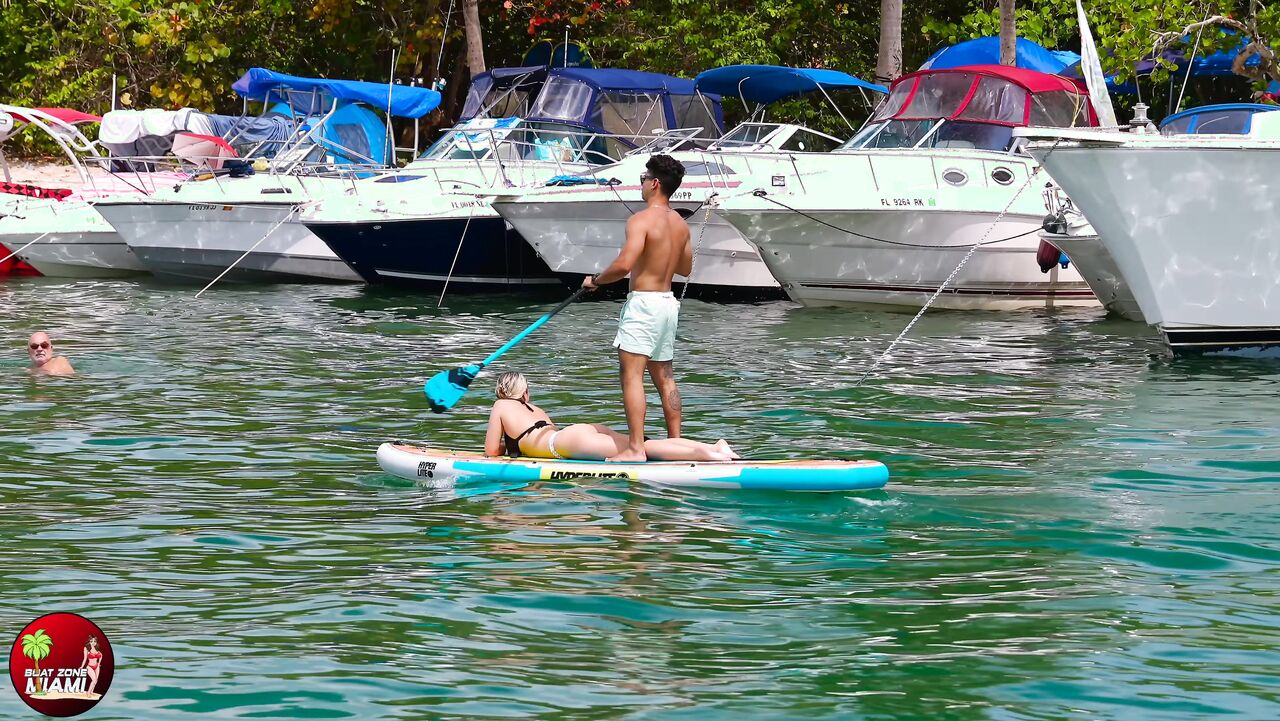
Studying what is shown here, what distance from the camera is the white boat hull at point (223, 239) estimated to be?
2083cm

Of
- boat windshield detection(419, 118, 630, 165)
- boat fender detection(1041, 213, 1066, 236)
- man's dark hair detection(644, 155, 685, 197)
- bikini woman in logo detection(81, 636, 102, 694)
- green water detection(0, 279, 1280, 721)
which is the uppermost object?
boat windshield detection(419, 118, 630, 165)

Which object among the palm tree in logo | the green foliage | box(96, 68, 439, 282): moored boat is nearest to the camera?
the palm tree in logo

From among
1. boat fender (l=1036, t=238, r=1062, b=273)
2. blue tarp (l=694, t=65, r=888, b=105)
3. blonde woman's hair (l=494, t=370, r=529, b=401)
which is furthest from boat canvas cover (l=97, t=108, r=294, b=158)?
blonde woman's hair (l=494, t=370, r=529, b=401)

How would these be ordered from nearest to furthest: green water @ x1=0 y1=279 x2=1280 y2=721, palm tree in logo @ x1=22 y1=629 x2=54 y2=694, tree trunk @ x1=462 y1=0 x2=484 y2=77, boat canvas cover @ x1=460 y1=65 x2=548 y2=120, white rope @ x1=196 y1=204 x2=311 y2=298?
palm tree in logo @ x1=22 y1=629 x2=54 y2=694 → green water @ x1=0 y1=279 x2=1280 y2=721 → white rope @ x1=196 y1=204 x2=311 y2=298 → boat canvas cover @ x1=460 y1=65 x2=548 y2=120 → tree trunk @ x1=462 y1=0 x2=484 y2=77

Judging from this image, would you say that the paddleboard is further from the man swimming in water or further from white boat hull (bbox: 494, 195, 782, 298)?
white boat hull (bbox: 494, 195, 782, 298)

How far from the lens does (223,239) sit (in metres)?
21.0

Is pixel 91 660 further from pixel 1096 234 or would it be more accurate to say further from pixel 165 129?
pixel 165 129

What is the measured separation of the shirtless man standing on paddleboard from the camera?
8.65 m

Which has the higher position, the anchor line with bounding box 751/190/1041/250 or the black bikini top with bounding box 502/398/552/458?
the anchor line with bounding box 751/190/1041/250

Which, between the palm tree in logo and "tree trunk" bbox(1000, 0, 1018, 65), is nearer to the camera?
the palm tree in logo

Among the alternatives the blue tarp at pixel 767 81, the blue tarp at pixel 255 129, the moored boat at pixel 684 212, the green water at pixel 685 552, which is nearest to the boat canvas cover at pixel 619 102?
the blue tarp at pixel 767 81

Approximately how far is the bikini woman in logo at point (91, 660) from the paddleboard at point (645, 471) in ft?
10.9

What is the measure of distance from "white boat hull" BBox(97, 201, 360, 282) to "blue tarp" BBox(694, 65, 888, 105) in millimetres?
5909

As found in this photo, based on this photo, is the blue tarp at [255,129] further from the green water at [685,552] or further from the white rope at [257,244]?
the green water at [685,552]
